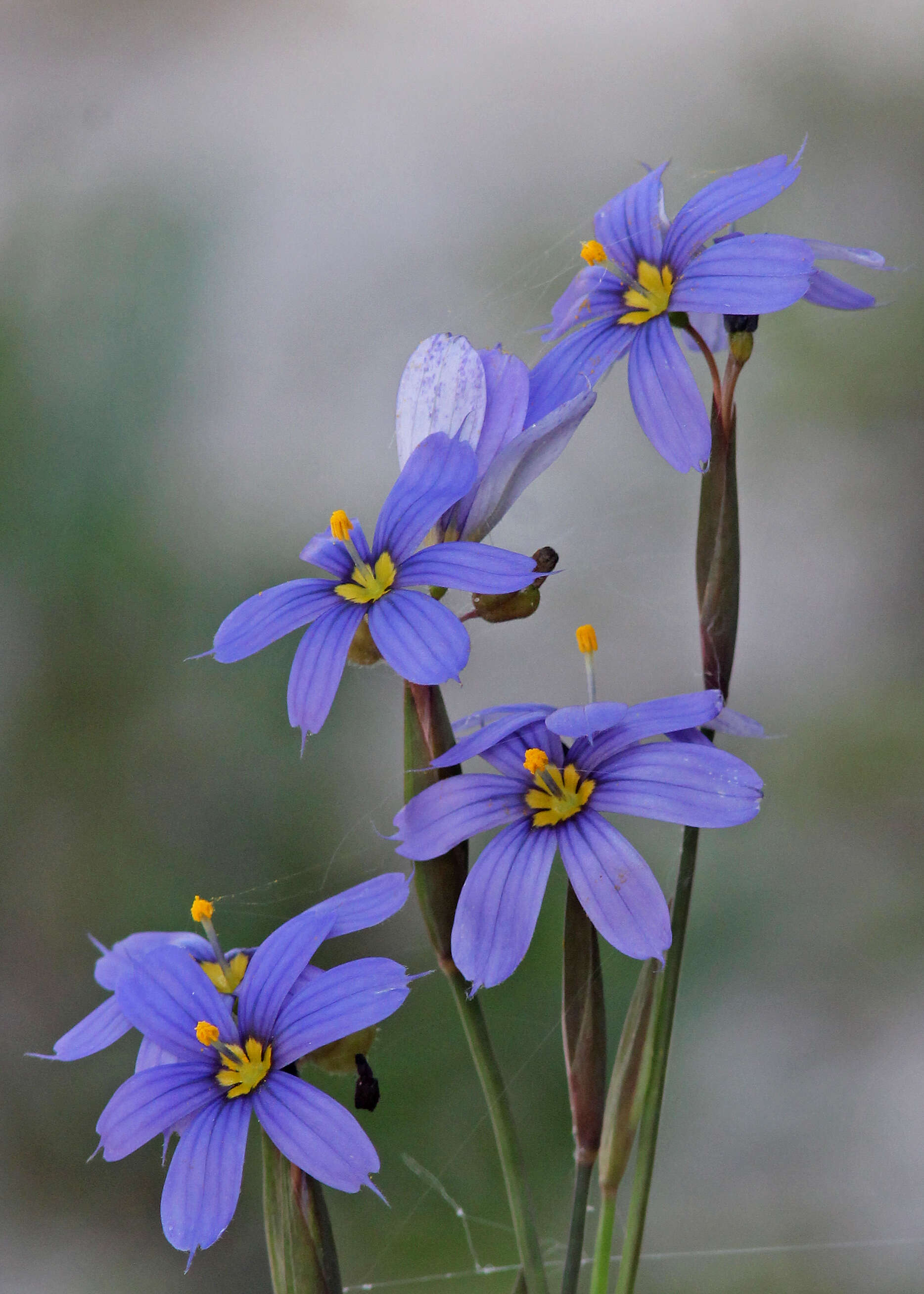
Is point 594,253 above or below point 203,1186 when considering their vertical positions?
above

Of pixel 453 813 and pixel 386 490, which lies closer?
pixel 453 813

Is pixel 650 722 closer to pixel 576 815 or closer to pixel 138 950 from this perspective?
pixel 576 815

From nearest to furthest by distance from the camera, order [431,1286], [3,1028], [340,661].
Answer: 1. [340,661]
2. [431,1286]
3. [3,1028]

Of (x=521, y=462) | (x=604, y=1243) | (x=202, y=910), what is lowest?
(x=604, y=1243)

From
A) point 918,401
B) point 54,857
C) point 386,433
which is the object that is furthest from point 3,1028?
point 918,401

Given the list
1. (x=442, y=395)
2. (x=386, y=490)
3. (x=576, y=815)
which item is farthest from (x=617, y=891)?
(x=386, y=490)

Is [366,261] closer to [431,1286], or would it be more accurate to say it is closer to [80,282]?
[80,282]

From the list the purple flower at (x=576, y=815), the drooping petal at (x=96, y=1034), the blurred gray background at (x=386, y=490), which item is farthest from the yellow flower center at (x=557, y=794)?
the blurred gray background at (x=386, y=490)
